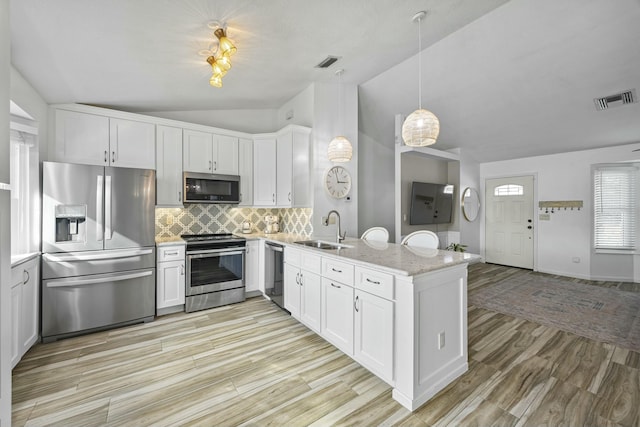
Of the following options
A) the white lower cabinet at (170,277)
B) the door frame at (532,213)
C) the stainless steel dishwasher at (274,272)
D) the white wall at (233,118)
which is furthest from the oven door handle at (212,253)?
the door frame at (532,213)

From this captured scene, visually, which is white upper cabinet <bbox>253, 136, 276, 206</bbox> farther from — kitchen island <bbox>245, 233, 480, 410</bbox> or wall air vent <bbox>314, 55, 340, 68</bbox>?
kitchen island <bbox>245, 233, 480, 410</bbox>

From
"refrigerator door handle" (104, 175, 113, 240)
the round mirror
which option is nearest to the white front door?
the round mirror

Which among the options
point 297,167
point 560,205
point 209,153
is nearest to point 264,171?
point 297,167

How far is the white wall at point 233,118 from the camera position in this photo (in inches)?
164

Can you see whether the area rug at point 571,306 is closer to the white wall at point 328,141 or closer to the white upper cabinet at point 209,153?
the white wall at point 328,141

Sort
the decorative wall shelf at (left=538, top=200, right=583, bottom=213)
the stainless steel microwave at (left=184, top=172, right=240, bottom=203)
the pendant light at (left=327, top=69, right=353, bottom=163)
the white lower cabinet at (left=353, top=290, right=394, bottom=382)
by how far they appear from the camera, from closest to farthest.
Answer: the white lower cabinet at (left=353, top=290, right=394, bottom=382) → the pendant light at (left=327, top=69, right=353, bottom=163) → the stainless steel microwave at (left=184, top=172, right=240, bottom=203) → the decorative wall shelf at (left=538, top=200, right=583, bottom=213)

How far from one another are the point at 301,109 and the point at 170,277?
295cm

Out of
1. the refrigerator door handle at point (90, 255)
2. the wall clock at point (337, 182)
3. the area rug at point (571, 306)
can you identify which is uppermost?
the wall clock at point (337, 182)

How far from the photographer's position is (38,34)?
1925mm

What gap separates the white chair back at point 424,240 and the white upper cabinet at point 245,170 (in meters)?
2.41

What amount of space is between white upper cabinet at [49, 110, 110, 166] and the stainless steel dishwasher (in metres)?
2.22

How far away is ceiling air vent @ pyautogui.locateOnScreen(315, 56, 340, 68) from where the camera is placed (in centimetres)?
312

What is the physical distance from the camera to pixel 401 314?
73.0 inches

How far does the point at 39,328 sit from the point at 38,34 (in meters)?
2.61
